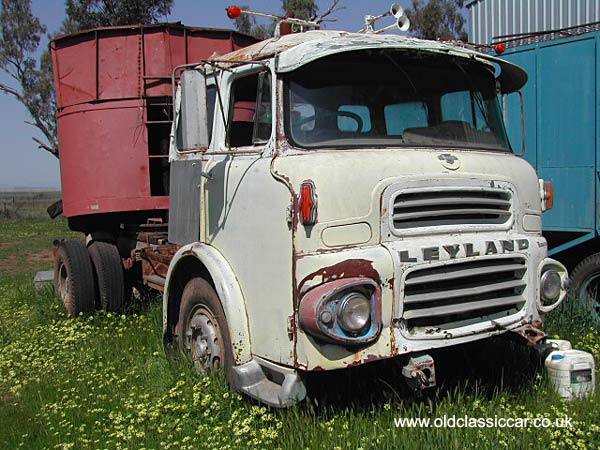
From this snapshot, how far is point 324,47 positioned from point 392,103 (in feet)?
2.03

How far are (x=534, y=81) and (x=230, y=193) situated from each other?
4.07 metres

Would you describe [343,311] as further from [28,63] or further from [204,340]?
[28,63]

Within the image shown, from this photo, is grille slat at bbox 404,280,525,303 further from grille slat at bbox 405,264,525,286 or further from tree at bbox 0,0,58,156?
tree at bbox 0,0,58,156

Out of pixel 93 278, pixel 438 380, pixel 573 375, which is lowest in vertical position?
pixel 438 380

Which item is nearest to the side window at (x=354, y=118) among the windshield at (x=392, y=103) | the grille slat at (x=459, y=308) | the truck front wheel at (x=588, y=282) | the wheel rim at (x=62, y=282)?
the windshield at (x=392, y=103)

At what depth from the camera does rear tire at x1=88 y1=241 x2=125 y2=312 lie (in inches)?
286

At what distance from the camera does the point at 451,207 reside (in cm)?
392

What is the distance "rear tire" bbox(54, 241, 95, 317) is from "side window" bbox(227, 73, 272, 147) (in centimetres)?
355

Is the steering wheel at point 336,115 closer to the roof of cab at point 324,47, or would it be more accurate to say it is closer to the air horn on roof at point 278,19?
the roof of cab at point 324,47

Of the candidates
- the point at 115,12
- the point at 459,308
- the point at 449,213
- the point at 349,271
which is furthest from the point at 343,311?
the point at 115,12

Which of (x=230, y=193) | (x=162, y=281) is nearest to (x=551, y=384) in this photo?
(x=230, y=193)

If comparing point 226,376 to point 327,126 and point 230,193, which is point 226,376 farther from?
point 327,126

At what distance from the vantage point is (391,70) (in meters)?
4.21

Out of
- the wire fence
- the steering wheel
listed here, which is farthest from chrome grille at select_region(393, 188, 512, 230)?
the wire fence
